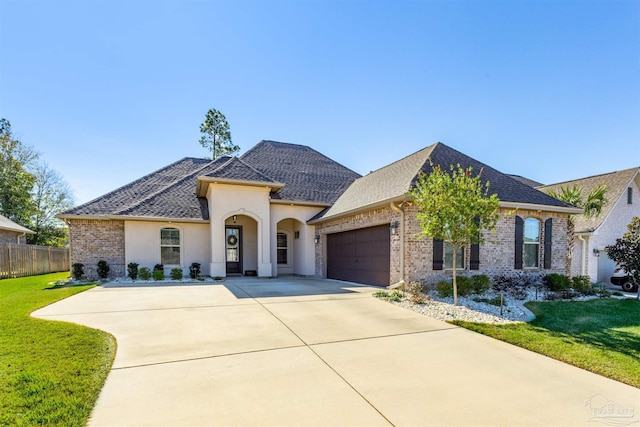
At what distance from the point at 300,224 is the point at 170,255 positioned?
21.3 ft

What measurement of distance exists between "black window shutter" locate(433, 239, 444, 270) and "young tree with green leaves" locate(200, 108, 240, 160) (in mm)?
26269

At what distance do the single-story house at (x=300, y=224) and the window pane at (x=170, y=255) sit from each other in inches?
1.7

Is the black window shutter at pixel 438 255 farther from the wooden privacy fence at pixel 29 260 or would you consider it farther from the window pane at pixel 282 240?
the wooden privacy fence at pixel 29 260

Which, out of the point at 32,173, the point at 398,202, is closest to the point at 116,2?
the point at 398,202

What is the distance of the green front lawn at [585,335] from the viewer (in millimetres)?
4266

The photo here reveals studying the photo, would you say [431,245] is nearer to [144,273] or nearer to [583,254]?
[583,254]

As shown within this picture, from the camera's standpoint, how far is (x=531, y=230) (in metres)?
11.6

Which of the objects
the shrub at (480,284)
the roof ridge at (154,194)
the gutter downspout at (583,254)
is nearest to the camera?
the shrub at (480,284)

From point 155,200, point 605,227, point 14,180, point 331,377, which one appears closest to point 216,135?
point 14,180

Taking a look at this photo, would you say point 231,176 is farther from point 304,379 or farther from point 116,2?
point 304,379

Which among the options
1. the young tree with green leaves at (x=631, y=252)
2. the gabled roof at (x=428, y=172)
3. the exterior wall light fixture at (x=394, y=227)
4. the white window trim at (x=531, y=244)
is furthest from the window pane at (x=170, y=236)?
the young tree with green leaves at (x=631, y=252)

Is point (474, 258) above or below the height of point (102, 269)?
above

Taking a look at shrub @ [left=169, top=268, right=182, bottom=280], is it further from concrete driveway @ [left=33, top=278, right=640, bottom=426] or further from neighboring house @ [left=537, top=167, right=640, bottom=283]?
neighboring house @ [left=537, top=167, right=640, bottom=283]

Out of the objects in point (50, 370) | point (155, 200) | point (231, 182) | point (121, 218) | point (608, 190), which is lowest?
point (50, 370)
